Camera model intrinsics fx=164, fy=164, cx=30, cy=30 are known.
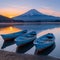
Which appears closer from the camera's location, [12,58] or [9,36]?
[12,58]

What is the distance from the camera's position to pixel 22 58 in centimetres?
945

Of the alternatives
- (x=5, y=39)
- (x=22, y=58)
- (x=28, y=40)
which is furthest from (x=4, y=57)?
(x=5, y=39)

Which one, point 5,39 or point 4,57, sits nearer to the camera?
point 4,57

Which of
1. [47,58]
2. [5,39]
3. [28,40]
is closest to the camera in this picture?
[47,58]

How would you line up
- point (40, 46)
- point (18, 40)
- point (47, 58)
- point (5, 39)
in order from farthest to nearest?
1. point (5, 39)
2. point (18, 40)
3. point (40, 46)
4. point (47, 58)

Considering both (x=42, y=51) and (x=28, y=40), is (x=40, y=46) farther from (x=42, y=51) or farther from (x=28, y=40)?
(x=28, y=40)

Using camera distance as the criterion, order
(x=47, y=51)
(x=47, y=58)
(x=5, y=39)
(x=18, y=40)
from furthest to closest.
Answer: (x=5, y=39) < (x=18, y=40) < (x=47, y=51) < (x=47, y=58)

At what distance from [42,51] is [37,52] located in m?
0.52

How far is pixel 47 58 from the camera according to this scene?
9.62 meters

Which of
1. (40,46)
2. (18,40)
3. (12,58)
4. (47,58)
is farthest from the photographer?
(18,40)

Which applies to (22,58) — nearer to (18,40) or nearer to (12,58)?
(12,58)

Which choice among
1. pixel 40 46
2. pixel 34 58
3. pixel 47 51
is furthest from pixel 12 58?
pixel 47 51

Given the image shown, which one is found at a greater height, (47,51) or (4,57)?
(4,57)

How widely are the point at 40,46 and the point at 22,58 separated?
12.3 feet
